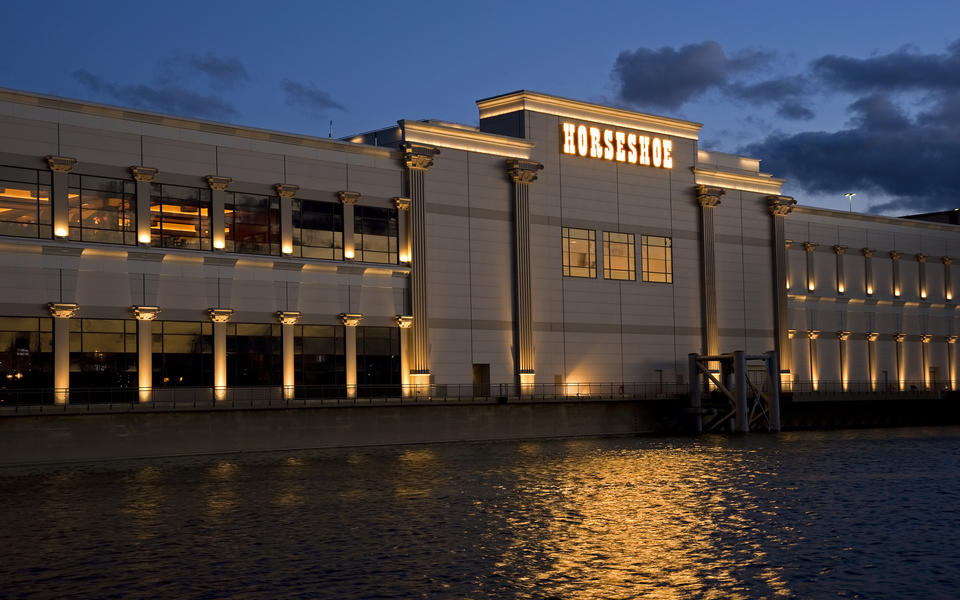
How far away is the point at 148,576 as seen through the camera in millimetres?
27891

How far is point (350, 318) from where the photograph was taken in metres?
68.3

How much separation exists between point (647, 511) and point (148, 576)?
16366 millimetres

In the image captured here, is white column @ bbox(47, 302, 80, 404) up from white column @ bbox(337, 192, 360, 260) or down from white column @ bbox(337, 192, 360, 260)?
down

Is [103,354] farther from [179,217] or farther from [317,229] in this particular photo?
[317,229]

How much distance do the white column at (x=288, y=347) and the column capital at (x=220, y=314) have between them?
309cm

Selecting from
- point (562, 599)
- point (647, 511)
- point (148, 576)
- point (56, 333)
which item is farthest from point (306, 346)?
point (562, 599)

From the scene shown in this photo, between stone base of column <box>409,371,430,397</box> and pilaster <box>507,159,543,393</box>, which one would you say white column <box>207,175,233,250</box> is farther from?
pilaster <box>507,159,543,393</box>

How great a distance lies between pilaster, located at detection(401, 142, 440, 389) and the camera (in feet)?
232

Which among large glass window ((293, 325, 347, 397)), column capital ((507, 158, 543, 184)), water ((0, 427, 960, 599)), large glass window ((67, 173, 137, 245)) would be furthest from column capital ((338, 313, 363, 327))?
column capital ((507, 158, 543, 184))

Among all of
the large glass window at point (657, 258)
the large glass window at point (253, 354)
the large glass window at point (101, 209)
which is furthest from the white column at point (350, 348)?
the large glass window at point (657, 258)

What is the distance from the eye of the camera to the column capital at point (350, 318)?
68188 mm

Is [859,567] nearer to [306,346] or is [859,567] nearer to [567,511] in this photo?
[567,511]

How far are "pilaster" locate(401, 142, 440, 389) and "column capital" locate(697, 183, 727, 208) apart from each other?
75.7 ft

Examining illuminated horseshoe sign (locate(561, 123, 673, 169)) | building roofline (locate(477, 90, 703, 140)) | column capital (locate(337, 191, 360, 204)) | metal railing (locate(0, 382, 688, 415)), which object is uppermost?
building roofline (locate(477, 90, 703, 140))
